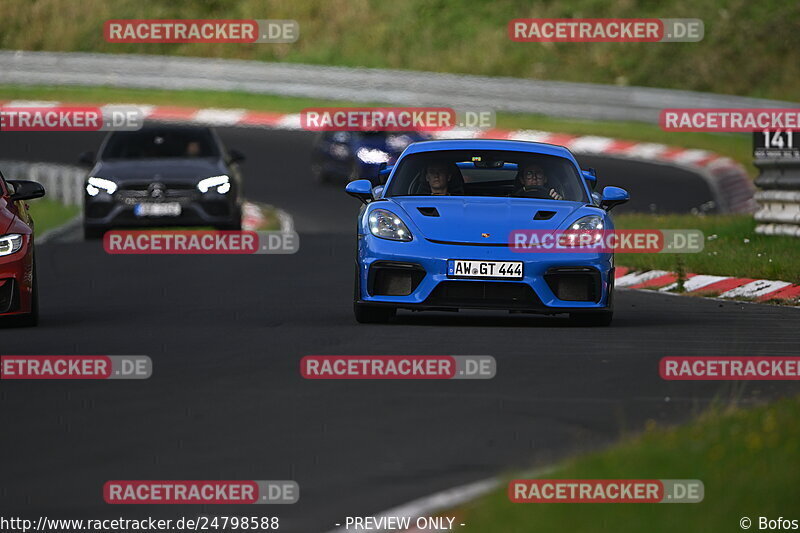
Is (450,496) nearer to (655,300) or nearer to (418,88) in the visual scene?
(655,300)

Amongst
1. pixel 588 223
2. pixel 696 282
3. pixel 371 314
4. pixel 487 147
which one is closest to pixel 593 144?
pixel 696 282

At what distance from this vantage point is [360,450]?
8008 mm

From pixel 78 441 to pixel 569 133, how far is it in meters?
33.0

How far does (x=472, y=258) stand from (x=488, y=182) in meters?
1.66

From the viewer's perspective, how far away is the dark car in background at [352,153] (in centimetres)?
3422

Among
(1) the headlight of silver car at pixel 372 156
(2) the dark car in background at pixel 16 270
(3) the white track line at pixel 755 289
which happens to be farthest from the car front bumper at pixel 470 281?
(1) the headlight of silver car at pixel 372 156

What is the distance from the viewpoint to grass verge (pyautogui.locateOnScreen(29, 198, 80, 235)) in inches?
1115

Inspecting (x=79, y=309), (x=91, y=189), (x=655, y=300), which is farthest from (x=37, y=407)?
(x=91, y=189)

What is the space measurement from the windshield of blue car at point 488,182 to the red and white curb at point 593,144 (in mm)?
15487

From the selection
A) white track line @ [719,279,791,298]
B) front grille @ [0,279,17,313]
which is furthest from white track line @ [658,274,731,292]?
front grille @ [0,279,17,313]

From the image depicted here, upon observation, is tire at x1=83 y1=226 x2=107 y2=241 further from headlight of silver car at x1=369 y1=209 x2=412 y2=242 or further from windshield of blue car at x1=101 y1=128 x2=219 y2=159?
headlight of silver car at x1=369 y1=209 x2=412 y2=242

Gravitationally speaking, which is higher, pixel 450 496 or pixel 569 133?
pixel 450 496

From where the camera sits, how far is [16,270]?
13.4 meters

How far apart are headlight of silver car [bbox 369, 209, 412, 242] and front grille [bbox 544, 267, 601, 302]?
3.28 ft
